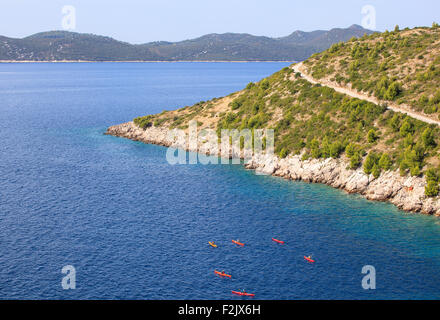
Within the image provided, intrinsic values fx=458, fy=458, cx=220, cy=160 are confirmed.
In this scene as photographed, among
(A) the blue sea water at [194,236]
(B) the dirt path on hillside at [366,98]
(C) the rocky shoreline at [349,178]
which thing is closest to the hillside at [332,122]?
(C) the rocky shoreline at [349,178]

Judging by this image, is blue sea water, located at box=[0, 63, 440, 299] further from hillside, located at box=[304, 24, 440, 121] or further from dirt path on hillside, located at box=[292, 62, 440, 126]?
hillside, located at box=[304, 24, 440, 121]

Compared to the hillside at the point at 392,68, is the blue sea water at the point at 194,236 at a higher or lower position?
lower

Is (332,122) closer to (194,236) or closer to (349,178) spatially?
(349,178)

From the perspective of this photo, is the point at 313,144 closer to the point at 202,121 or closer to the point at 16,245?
the point at 202,121

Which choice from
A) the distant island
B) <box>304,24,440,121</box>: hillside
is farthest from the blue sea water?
<box>304,24,440,121</box>: hillside

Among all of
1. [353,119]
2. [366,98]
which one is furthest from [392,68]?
[353,119]

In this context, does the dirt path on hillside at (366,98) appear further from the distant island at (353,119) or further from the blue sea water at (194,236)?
the blue sea water at (194,236)
